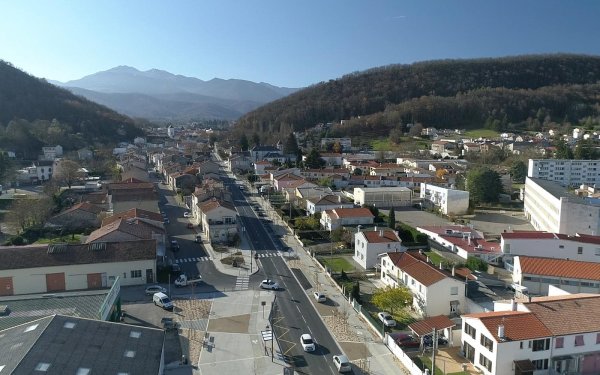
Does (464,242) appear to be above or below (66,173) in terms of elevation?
below

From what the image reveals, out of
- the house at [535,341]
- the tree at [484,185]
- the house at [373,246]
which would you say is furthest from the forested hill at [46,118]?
the house at [535,341]

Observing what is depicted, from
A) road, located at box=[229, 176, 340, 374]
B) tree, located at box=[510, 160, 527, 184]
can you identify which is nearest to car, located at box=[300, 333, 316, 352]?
road, located at box=[229, 176, 340, 374]

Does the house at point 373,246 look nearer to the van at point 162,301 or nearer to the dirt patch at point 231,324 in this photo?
the dirt patch at point 231,324

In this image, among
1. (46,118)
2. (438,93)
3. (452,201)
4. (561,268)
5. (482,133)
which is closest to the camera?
(561,268)

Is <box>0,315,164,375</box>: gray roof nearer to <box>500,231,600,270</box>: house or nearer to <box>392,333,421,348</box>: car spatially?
<box>392,333,421,348</box>: car

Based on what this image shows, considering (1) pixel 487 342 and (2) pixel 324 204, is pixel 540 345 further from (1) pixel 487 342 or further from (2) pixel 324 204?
(2) pixel 324 204

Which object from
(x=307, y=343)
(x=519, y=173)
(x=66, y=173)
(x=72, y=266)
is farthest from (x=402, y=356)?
(x=519, y=173)
